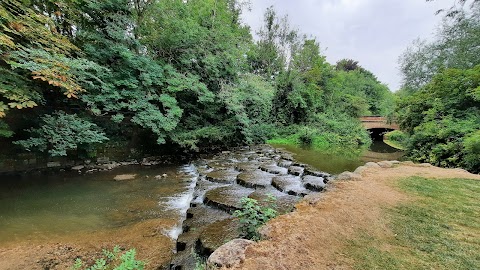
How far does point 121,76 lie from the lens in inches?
296

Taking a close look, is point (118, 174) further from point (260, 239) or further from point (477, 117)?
point (477, 117)

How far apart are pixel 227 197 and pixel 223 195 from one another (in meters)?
0.16

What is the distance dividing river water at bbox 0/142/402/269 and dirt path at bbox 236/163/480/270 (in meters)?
1.30

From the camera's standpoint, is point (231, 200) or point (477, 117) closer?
point (231, 200)

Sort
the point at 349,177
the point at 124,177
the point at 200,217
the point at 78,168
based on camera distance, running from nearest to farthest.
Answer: the point at 200,217 → the point at 349,177 → the point at 124,177 → the point at 78,168

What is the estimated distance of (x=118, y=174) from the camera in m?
7.14

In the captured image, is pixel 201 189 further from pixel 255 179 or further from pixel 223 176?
pixel 255 179

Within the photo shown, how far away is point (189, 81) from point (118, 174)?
4091 mm

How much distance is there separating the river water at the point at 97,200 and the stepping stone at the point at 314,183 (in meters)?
0.75

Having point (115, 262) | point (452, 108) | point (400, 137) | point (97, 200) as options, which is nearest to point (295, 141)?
point (400, 137)

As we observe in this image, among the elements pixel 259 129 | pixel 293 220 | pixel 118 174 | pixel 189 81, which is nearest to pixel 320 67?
pixel 259 129

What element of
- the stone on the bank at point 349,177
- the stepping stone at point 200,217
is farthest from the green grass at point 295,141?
the stepping stone at point 200,217

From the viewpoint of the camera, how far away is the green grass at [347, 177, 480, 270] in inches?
77.4

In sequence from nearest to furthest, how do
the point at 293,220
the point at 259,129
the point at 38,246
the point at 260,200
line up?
the point at 293,220 → the point at 38,246 → the point at 260,200 → the point at 259,129
